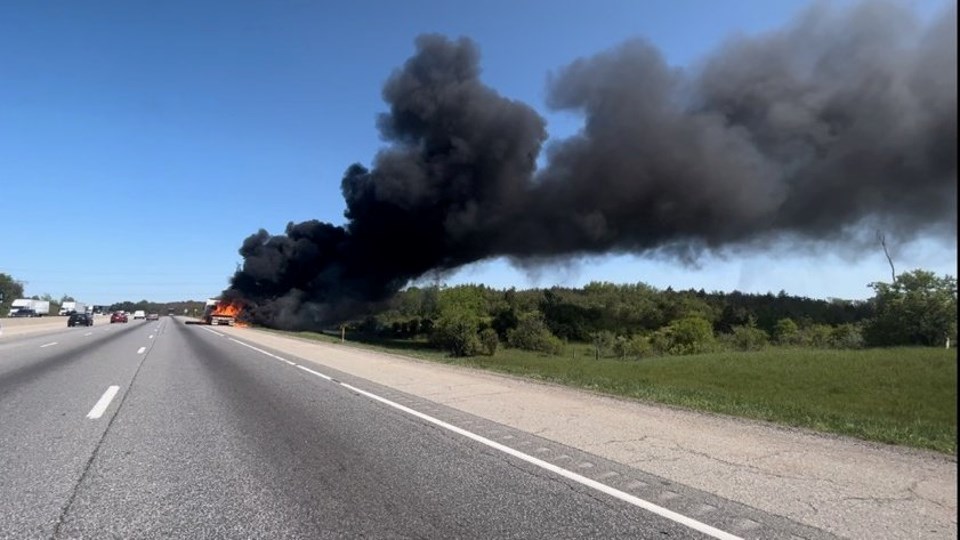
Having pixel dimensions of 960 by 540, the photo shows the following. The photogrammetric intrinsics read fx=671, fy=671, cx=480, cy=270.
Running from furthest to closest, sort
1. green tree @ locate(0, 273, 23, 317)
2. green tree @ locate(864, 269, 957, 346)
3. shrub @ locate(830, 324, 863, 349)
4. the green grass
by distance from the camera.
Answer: green tree @ locate(0, 273, 23, 317) < shrub @ locate(830, 324, 863, 349) < green tree @ locate(864, 269, 957, 346) < the green grass

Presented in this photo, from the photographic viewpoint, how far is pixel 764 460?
688 cm

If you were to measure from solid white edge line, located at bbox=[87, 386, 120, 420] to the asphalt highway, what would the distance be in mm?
80

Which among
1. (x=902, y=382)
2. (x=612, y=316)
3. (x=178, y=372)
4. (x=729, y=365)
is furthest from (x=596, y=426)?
(x=612, y=316)

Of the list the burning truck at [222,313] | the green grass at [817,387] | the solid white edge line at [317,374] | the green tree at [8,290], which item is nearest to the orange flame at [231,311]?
the burning truck at [222,313]

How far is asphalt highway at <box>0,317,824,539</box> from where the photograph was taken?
177 inches

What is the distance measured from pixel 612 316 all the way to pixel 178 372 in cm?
7248

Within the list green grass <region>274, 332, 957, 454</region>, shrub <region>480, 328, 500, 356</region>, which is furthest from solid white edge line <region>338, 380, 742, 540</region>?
shrub <region>480, 328, 500, 356</region>

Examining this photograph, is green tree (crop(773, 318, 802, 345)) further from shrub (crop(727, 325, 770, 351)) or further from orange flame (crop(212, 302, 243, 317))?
orange flame (crop(212, 302, 243, 317))

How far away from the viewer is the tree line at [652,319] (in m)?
34.4

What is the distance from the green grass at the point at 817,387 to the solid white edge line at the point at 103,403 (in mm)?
9164

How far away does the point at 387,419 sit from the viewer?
922 cm

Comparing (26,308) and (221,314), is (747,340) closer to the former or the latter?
(221,314)

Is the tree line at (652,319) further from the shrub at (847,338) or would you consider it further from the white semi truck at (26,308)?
the white semi truck at (26,308)

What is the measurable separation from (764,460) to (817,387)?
18.3m
